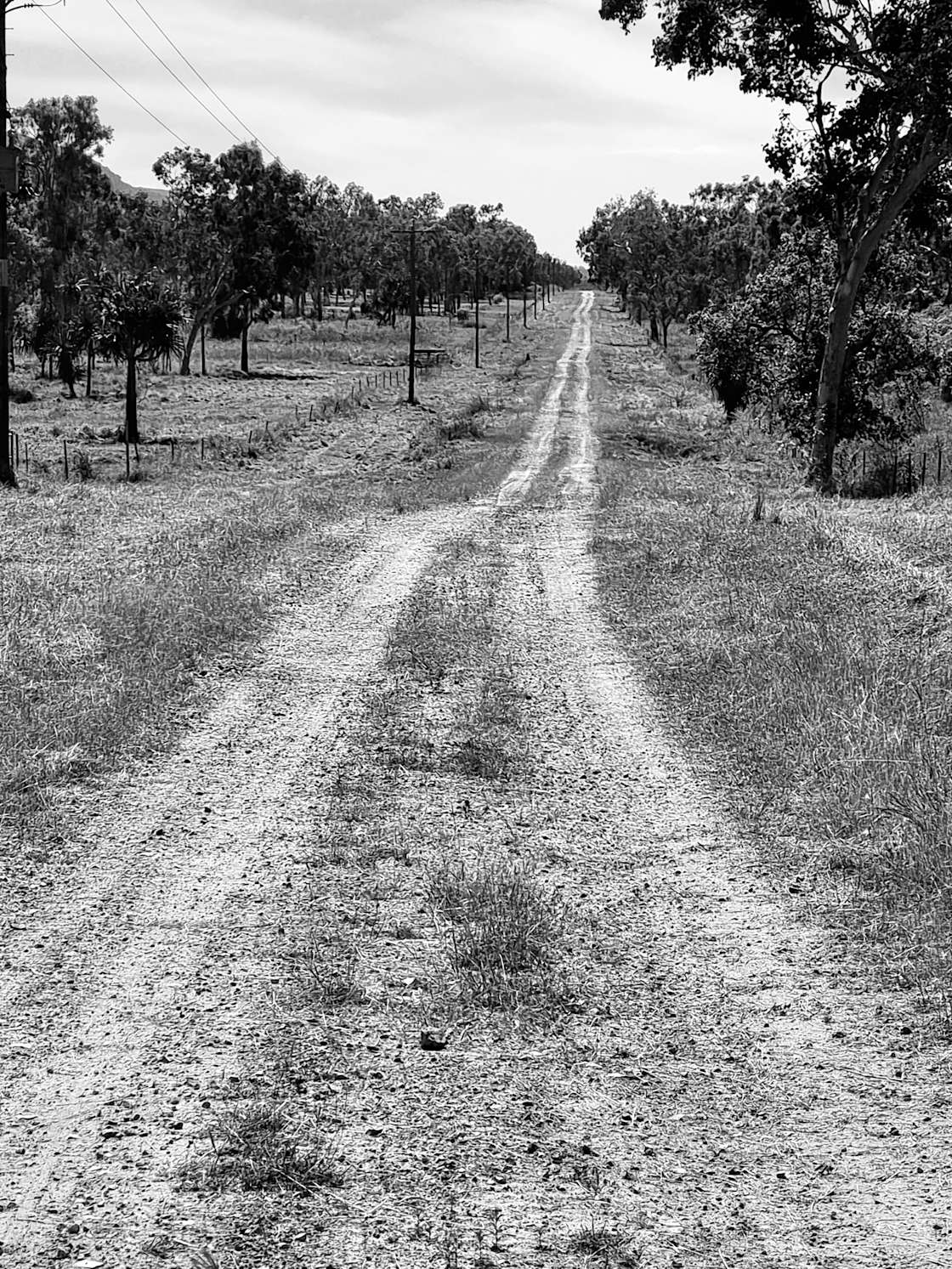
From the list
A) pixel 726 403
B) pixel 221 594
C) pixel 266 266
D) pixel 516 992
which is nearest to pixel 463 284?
pixel 266 266

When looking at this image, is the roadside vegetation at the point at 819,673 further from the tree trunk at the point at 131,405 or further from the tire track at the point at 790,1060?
the tree trunk at the point at 131,405

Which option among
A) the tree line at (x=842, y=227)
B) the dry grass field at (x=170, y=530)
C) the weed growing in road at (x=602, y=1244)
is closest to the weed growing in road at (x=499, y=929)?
the weed growing in road at (x=602, y=1244)

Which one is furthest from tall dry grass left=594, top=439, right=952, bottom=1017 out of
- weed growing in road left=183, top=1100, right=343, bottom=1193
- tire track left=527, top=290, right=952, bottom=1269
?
weed growing in road left=183, top=1100, right=343, bottom=1193

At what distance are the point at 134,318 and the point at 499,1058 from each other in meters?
33.3

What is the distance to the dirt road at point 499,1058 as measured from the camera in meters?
4.11

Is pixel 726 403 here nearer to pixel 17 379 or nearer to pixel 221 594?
pixel 221 594

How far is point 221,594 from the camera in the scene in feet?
46.4

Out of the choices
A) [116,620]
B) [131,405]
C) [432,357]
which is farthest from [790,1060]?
[432,357]

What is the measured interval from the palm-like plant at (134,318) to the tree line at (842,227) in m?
16.3

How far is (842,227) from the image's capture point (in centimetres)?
2514

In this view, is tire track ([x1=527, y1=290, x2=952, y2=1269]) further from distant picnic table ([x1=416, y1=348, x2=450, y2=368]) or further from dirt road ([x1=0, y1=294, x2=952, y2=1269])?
distant picnic table ([x1=416, y1=348, x2=450, y2=368])

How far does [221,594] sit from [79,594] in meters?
1.66

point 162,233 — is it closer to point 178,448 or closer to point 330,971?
point 178,448

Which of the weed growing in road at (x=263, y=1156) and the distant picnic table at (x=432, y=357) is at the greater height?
the distant picnic table at (x=432, y=357)
